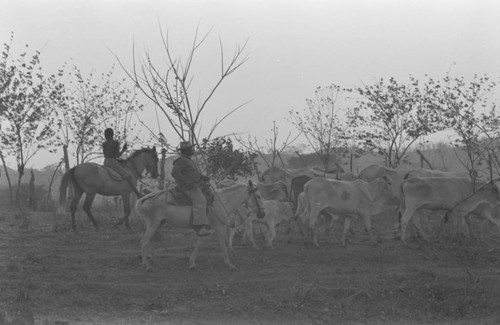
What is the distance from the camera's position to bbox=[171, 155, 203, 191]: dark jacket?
40.4ft

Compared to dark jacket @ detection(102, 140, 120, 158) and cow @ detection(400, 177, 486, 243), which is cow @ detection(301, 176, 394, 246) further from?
dark jacket @ detection(102, 140, 120, 158)

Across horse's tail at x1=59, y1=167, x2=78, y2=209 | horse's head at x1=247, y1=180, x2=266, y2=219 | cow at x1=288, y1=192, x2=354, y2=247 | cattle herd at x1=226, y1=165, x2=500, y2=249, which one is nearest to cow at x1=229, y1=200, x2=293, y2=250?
cattle herd at x1=226, y1=165, x2=500, y2=249

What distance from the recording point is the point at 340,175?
19.1 meters

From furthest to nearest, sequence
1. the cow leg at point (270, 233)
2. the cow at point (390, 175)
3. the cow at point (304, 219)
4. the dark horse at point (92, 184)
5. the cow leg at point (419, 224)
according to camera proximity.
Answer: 1. the dark horse at point (92, 184)
2. the cow at point (390, 175)
3. the cow at point (304, 219)
4. the cow leg at point (419, 224)
5. the cow leg at point (270, 233)

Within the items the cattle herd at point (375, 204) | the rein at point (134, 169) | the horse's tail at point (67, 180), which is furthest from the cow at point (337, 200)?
the horse's tail at point (67, 180)

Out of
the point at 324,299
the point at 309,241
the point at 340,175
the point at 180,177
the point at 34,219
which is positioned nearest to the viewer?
the point at 324,299

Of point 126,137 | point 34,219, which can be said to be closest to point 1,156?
point 126,137

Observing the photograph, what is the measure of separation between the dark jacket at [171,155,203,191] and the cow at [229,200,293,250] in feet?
7.86

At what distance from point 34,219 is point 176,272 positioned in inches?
391

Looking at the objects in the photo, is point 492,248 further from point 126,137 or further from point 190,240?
point 126,137

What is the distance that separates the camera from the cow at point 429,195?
50.7 feet

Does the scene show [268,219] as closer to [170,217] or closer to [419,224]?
[170,217]

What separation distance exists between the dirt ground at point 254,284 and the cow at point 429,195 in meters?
0.72

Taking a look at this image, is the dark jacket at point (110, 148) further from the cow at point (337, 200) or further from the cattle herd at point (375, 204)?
the cow at point (337, 200)
